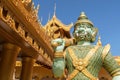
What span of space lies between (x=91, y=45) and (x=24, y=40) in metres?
3.56

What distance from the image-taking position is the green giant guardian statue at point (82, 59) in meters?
2.88

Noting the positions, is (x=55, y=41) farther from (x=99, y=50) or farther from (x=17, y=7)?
(x=17, y=7)

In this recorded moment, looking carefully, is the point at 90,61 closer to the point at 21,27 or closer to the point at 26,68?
the point at 21,27

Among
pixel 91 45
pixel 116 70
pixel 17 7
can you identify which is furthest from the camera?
pixel 17 7

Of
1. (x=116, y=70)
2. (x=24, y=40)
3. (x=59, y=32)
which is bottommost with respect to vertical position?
(x=116, y=70)

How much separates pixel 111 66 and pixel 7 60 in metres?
4.24

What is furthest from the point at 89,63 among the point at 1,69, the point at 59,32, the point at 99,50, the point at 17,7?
the point at 59,32

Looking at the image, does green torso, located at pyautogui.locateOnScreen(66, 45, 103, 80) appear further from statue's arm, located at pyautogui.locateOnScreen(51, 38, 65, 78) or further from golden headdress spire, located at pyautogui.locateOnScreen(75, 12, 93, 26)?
golden headdress spire, located at pyautogui.locateOnScreen(75, 12, 93, 26)

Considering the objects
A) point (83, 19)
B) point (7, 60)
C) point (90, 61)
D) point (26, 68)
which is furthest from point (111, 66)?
point (26, 68)

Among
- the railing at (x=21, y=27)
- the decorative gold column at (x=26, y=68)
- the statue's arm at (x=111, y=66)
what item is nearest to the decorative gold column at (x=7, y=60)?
the railing at (x=21, y=27)

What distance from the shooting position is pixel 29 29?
6.57 m

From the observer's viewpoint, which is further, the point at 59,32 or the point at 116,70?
the point at 59,32

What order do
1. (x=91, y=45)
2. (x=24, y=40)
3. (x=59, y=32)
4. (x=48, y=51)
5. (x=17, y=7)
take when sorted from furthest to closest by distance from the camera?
(x=59, y=32), (x=48, y=51), (x=24, y=40), (x=17, y=7), (x=91, y=45)

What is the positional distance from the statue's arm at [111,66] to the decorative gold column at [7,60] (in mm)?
4065
